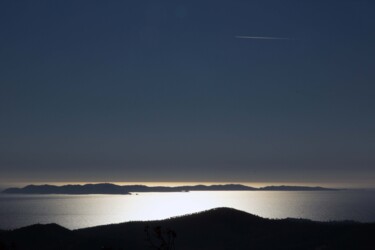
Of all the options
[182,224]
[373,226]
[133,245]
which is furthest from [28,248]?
[373,226]

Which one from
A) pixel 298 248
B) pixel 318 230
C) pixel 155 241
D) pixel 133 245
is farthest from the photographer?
pixel 155 241

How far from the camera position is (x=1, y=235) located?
6359 cm

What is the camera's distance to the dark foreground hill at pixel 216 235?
186ft

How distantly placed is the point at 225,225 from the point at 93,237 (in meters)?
20.9

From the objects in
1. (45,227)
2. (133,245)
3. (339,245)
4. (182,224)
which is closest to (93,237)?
(133,245)

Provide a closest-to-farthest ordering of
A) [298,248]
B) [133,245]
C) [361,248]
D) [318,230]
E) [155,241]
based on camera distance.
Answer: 1. [361,248]
2. [298,248]
3. [133,245]
4. [318,230]
5. [155,241]

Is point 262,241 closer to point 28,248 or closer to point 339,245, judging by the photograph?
point 339,245

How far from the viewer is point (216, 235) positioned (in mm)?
68875

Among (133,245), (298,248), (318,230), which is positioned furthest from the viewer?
(318,230)

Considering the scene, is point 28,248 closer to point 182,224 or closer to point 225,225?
point 182,224

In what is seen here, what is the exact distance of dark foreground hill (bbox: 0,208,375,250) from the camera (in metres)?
56.8

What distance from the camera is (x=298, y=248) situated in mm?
55594

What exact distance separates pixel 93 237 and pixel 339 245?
26.2 metres

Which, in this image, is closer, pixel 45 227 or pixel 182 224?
pixel 45 227
